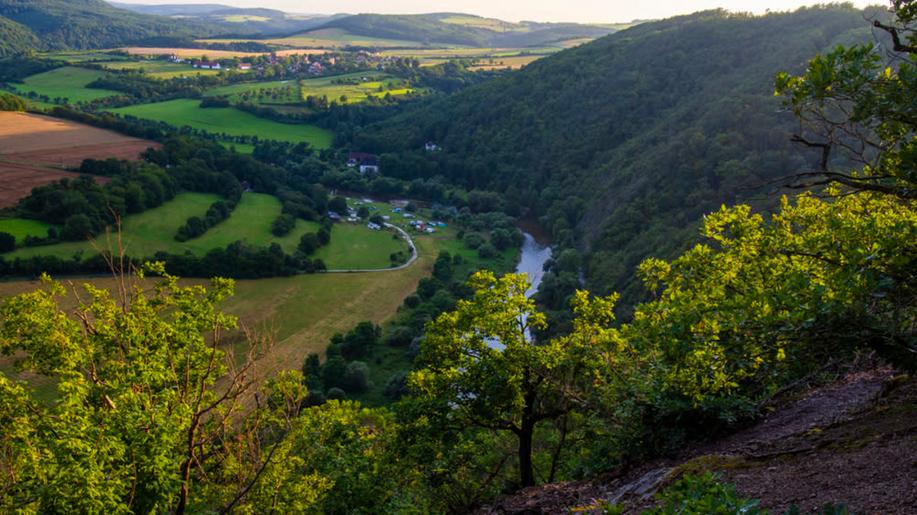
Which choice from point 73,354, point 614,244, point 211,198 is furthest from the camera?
point 211,198

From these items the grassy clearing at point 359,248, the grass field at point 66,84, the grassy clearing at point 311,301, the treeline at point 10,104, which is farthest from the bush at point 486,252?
the grass field at point 66,84

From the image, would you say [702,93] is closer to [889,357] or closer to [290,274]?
[290,274]

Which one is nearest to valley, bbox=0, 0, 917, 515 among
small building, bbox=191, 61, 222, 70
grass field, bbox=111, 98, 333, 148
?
grass field, bbox=111, 98, 333, 148

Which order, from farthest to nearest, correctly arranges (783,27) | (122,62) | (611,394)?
(122,62), (783,27), (611,394)

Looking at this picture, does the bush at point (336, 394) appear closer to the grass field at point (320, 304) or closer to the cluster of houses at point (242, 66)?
the grass field at point (320, 304)

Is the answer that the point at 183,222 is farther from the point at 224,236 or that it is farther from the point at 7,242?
the point at 7,242

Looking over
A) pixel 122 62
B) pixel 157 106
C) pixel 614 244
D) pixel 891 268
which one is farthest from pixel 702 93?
pixel 122 62

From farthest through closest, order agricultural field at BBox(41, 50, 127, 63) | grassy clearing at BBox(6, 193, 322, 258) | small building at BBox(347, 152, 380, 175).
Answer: agricultural field at BBox(41, 50, 127, 63), small building at BBox(347, 152, 380, 175), grassy clearing at BBox(6, 193, 322, 258)

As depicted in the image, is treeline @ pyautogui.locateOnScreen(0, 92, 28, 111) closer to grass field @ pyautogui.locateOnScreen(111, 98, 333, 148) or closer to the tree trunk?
grass field @ pyautogui.locateOnScreen(111, 98, 333, 148)
